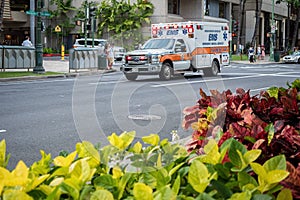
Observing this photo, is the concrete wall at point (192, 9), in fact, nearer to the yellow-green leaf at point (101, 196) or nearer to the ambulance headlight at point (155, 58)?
the ambulance headlight at point (155, 58)

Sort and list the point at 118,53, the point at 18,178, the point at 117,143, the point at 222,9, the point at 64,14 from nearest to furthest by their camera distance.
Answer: the point at 18,178 < the point at 117,143 < the point at 118,53 < the point at 64,14 < the point at 222,9

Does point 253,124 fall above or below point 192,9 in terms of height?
below

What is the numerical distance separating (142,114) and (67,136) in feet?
10.2

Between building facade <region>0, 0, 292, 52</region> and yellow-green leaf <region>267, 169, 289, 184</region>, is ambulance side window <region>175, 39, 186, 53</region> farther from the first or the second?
building facade <region>0, 0, 292, 52</region>

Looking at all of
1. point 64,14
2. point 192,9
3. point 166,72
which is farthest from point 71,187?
point 64,14

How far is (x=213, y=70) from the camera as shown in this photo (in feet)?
86.4

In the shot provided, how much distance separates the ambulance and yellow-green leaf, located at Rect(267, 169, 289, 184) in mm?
20762

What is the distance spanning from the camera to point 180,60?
24062mm

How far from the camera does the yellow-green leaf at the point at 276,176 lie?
196 centimetres

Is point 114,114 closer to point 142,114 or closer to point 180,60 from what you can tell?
point 142,114

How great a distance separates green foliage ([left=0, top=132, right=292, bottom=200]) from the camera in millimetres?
1896

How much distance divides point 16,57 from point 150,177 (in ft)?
85.2

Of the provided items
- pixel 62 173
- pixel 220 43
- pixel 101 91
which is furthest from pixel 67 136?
pixel 220 43

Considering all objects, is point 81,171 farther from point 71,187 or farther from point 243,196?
point 243,196
